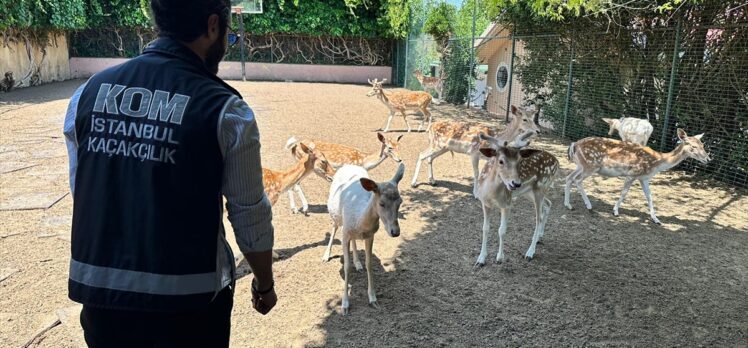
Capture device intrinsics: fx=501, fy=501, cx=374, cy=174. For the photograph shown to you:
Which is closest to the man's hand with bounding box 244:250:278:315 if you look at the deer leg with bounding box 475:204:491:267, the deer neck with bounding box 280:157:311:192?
the deer leg with bounding box 475:204:491:267

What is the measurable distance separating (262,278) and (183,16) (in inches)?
37.1

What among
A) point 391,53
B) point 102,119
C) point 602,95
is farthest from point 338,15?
point 102,119

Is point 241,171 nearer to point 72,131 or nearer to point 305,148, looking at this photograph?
point 72,131

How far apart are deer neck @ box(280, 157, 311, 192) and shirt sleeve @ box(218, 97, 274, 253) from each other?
11.3ft

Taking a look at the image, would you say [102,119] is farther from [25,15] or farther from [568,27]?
[25,15]

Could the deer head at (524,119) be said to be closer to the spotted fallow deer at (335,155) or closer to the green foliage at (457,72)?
the spotted fallow deer at (335,155)

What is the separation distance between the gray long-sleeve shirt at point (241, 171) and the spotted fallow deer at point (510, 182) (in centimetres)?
308

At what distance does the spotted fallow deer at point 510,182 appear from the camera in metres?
4.46

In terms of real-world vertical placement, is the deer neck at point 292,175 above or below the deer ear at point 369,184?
below

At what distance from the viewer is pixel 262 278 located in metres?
1.84

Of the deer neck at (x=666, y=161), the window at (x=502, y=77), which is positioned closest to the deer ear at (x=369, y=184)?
the deer neck at (x=666, y=161)

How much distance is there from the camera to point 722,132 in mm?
7910

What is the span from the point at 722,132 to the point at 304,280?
7.26 meters

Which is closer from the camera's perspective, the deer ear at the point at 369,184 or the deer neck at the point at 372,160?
the deer ear at the point at 369,184
